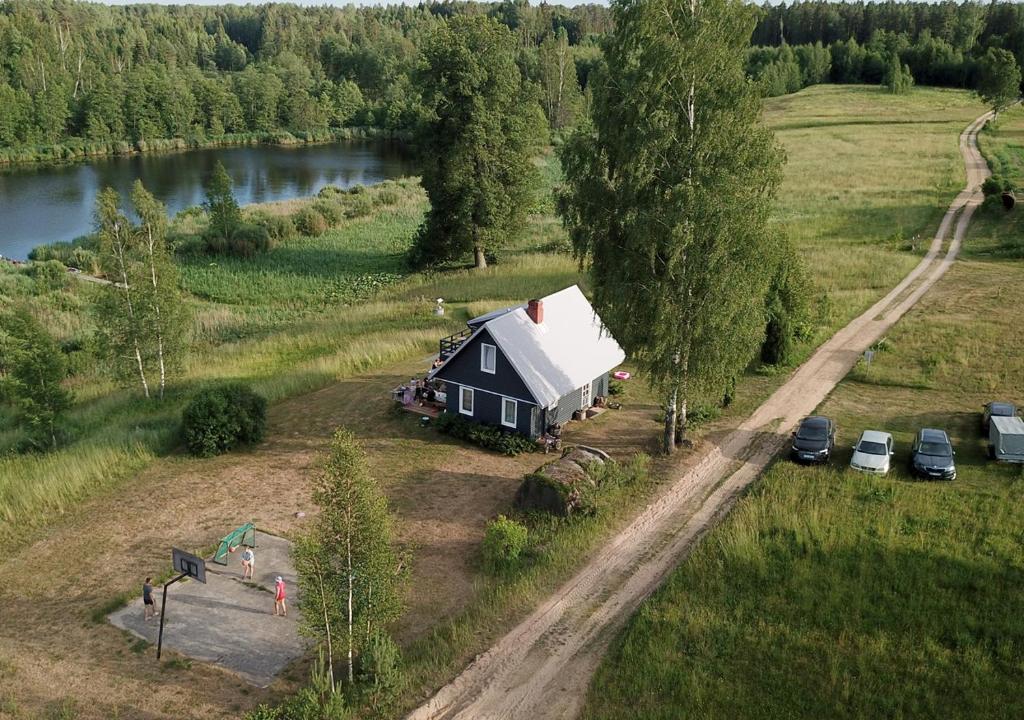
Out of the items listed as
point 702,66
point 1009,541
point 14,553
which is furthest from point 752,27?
point 14,553

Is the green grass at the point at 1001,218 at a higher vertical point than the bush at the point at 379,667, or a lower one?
higher

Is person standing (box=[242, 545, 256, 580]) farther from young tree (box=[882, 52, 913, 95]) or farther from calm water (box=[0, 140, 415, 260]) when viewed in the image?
young tree (box=[882, 52, 913, 95])

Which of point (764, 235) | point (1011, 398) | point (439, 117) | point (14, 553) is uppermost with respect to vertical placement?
point (439, 117)

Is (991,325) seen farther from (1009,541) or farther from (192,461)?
(192,461)

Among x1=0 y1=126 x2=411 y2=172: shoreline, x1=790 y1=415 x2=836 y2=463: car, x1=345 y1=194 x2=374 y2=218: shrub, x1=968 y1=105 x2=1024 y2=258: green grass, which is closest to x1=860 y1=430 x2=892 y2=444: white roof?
x1=790 y1=415 x2=836 y2=463: car

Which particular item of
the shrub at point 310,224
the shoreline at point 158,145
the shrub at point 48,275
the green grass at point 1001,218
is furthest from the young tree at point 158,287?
the shoreline at point 158,145

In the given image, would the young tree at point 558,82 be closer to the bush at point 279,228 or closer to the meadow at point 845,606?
the bush at point 279,228
